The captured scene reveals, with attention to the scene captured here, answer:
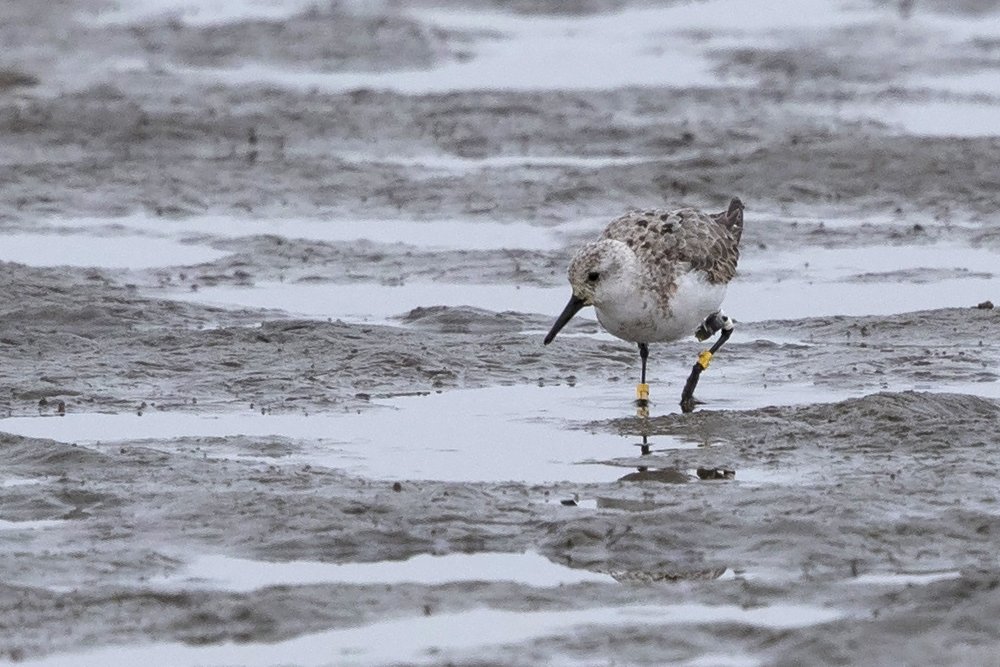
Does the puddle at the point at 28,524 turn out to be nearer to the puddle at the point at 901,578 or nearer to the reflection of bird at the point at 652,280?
the reflection of bird at the point at 652,280

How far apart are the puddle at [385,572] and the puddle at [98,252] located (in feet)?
23.1

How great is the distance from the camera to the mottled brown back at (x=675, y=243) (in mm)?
11844

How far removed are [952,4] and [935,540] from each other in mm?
Result: 18799

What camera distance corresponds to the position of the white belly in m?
11.7

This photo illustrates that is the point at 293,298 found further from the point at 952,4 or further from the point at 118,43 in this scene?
the point at 952,4

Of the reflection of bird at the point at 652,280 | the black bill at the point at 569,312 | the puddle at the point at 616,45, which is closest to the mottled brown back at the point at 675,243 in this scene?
the reflection of bird at the point at 652,280

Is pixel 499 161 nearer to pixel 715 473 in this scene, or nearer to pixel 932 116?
pixel 932 116

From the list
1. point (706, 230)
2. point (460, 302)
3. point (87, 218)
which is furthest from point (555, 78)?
point (706, 230)

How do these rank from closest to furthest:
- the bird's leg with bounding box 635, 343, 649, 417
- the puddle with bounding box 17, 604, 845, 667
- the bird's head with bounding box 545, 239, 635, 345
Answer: the puddle with bounding box 17, 604, 845, 667 < the bird's head with bounding box 545, 239, 635, 345 < the bird's leg with bounding box 635, 343, 649, 417

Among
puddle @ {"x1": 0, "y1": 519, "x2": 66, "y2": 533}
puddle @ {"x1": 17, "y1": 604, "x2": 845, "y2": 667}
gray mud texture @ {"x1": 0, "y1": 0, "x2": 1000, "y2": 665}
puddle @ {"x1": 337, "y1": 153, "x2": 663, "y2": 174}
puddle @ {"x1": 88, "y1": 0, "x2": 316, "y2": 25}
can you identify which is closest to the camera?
puddle @ {"x1": 17, "y1": 604, "x2": 845, "y2": 667}

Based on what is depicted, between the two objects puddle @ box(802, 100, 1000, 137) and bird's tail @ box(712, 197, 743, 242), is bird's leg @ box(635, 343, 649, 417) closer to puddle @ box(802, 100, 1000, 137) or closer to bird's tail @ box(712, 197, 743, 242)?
bird's tail @ box(712, 197, 743, 242)

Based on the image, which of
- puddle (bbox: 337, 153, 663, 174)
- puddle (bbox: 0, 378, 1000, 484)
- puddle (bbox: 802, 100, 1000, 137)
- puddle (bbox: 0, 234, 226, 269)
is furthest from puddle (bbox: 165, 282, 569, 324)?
puddle (bbox: 802, 100, 1000, 137)

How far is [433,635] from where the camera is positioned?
8039mm

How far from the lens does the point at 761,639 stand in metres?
7.89
